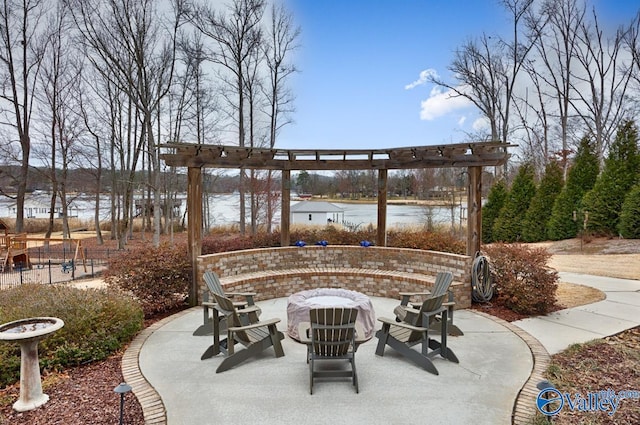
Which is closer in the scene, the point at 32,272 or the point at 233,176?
the point at 32,272

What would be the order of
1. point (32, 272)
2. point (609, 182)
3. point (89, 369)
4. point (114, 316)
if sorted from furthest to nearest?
point (609, 182) < point (32, 272) < point (114, 316) < point (89, 369)

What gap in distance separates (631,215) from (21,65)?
927 inches

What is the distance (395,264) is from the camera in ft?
23.7

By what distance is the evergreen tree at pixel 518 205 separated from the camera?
1591 cm

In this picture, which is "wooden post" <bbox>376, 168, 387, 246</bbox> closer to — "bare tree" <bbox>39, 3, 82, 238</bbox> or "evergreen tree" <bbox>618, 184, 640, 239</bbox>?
"evergreen tree" <bbox>618, 184, 640, 239</bbox>

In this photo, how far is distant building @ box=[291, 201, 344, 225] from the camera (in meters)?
21.9

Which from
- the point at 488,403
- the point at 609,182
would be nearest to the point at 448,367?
the point at 488,403

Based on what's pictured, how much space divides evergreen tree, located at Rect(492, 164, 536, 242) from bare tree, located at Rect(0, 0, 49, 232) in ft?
67.9

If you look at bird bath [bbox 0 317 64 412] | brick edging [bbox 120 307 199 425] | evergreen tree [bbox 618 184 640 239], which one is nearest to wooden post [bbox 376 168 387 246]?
brick edging [bbox 120 307 199 425]

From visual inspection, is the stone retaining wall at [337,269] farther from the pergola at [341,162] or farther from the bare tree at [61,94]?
the bare tree at [61,94]

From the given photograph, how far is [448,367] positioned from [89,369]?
366 cm

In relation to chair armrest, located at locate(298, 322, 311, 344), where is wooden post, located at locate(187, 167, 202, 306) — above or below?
above

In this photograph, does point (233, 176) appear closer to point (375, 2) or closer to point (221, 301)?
point (375, 2)

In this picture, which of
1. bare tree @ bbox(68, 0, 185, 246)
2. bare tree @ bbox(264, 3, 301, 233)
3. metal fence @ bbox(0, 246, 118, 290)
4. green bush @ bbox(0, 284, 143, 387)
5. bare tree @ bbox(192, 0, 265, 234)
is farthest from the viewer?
bare tree @ bbox(264, 3, 301, 233)
